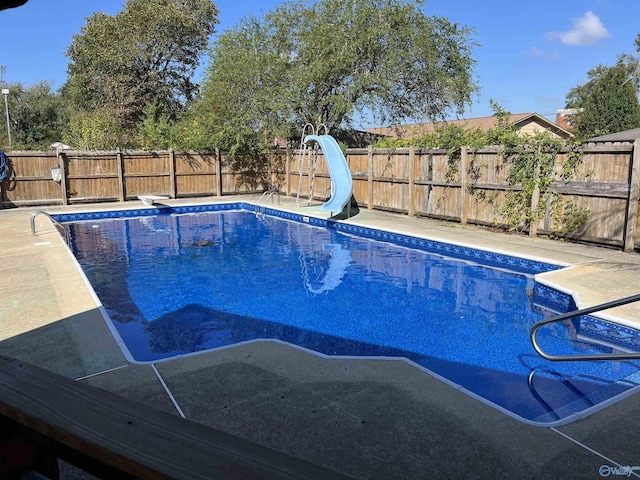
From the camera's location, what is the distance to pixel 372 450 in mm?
2668

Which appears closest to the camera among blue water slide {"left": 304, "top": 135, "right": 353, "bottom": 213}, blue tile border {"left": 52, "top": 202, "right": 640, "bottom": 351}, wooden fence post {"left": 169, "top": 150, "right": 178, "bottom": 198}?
blue tile border {"left": 52, "top": 202, "right": 640, "bottom": 351}

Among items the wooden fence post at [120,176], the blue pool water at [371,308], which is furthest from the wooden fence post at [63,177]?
the blue pool water at [371,308]

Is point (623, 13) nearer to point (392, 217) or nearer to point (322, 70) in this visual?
point (322, 70)

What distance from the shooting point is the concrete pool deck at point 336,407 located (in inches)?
102

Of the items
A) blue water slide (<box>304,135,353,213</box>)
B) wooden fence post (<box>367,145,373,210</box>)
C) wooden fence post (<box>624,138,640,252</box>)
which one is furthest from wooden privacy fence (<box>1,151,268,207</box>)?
wooden fence post (<box>624,138,640,252</box>)

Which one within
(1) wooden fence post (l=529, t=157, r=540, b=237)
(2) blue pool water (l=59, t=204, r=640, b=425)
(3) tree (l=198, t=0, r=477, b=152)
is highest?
(3) tree (l=198, t=0, r=477, b=152)

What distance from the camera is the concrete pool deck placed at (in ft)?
8.46

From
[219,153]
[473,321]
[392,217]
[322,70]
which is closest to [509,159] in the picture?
[392,217]

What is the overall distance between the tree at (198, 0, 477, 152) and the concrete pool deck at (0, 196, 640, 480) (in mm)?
13169

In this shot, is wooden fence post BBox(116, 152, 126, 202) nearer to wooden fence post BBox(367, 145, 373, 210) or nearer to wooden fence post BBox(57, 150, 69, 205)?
wooden fence post BBox(57, 150, 69, 205)

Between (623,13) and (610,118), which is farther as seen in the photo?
(610,118)

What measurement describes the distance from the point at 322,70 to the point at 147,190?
716cm

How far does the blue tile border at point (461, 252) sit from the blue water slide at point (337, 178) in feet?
1.56

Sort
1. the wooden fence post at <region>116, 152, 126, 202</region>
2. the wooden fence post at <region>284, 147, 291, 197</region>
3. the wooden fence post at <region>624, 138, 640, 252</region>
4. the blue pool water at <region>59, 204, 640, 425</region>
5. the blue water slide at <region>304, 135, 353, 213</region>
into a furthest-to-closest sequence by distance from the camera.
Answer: the wooden fence post at <region>284, 147, 291, 197</region> → the wooden fence post at <region>116, 152, 126, 202</region> → the blue water slide at <region>304, 135, 353, 213</region> → the wooden fence post at <region>624, 138, 640, 252</region> → the blue pool water at <region>59, 204, 640, 425</region>
